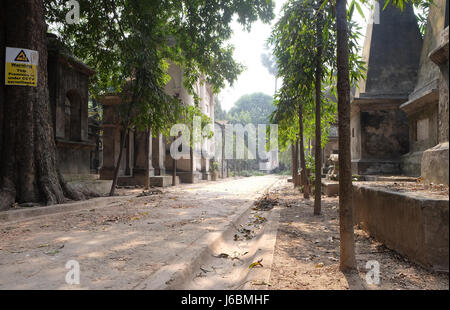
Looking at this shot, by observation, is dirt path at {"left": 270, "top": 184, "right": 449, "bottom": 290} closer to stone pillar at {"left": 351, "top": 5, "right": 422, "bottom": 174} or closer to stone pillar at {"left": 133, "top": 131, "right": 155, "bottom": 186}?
stone pillar at {"left": 351, "top": 5, "right": 422, "bottom": 174}

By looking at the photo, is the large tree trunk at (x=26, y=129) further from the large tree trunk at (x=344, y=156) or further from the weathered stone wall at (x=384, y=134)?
the weathered stone wall at (x=384, y=134)

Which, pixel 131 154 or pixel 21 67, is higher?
pixel 21 67

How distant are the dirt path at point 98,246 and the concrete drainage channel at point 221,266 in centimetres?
13

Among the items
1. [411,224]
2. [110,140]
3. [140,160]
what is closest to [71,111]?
[110,140]

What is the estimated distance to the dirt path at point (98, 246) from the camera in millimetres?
2961

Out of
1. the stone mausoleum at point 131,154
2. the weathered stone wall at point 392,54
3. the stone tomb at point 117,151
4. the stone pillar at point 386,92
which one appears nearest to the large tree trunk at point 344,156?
the stone pillar at point 386,92

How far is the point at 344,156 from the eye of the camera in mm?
3273

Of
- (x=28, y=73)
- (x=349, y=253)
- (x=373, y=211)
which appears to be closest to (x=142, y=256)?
(x=349, y=253)

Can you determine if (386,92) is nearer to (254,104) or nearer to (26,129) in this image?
(26,129)

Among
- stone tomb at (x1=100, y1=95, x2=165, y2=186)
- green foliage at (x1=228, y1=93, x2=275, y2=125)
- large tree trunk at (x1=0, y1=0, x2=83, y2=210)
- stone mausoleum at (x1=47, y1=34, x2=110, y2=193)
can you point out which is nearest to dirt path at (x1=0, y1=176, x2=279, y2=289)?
large tree trunk at (x1=0, y1=0, x2=83, y2=210)

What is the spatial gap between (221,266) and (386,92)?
1063cm

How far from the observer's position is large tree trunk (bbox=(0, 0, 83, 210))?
7.49 meters

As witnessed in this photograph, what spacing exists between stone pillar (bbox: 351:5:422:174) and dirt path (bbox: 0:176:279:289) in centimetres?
743
